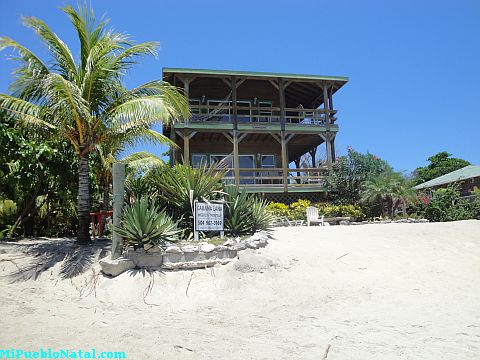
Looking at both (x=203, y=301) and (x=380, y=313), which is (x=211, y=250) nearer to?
(x=203, y=301)

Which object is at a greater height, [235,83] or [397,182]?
[235,83]

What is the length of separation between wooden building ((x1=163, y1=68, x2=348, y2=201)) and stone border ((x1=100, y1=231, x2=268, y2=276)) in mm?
11151

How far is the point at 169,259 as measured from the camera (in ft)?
25.5

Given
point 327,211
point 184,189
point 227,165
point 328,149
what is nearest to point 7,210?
point 184,189

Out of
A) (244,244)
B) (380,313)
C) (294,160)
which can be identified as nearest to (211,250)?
(244,244)

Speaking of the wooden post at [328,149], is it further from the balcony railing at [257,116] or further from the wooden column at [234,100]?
the wooden column at [234,100]

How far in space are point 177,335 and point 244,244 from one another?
354 centimetres

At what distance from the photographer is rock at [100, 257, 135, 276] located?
7484 mm

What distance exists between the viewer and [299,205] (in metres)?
18.7

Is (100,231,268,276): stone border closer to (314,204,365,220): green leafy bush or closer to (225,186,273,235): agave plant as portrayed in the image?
(225,186,273,235): agave plant

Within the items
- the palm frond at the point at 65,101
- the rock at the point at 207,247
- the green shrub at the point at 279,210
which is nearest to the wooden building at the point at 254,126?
the green shrub at the point at 279,210

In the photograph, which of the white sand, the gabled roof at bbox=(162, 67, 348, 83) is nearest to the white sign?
the white sand

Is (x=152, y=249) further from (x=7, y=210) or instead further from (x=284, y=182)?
(x=284, y=182)

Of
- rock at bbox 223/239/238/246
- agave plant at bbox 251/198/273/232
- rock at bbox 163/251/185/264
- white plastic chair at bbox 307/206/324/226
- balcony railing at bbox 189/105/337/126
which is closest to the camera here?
rock at bbox 163/251/185/264
